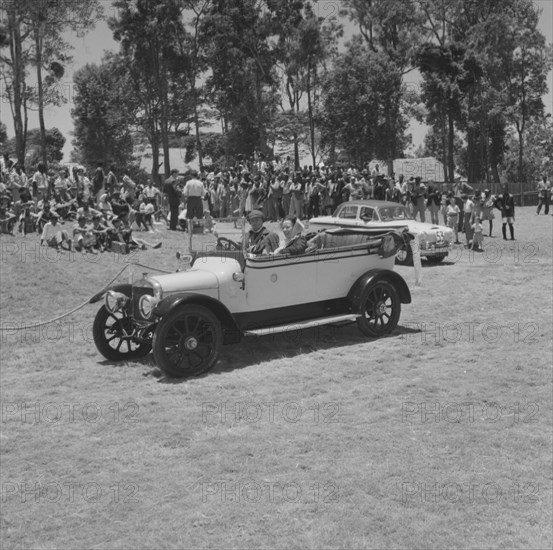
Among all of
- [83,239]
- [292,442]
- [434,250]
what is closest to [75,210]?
[83,239]

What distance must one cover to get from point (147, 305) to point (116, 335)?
43.6 inches

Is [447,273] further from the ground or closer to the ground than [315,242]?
closer to the ground

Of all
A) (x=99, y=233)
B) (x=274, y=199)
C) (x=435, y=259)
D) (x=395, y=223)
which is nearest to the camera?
(x=99, y=233)

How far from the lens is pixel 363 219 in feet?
60.1

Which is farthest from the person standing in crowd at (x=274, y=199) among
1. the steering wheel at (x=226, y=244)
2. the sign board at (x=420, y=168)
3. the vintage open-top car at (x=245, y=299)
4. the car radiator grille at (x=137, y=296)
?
the sign board at (x=420, y=168)

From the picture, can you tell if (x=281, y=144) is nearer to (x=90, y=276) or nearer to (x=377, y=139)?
(x=377, y=139)

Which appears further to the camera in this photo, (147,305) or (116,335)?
(116,335)

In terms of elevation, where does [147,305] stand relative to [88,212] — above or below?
below

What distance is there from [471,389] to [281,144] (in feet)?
130

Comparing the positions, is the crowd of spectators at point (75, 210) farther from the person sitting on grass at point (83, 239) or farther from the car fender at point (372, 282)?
the car fender at point (372, 282)

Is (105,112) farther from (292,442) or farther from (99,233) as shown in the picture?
(292,442)

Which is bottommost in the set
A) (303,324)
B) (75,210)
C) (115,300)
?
(303,324)

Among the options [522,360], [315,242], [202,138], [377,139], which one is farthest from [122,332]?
[202,138]

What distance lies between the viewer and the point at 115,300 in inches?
350
